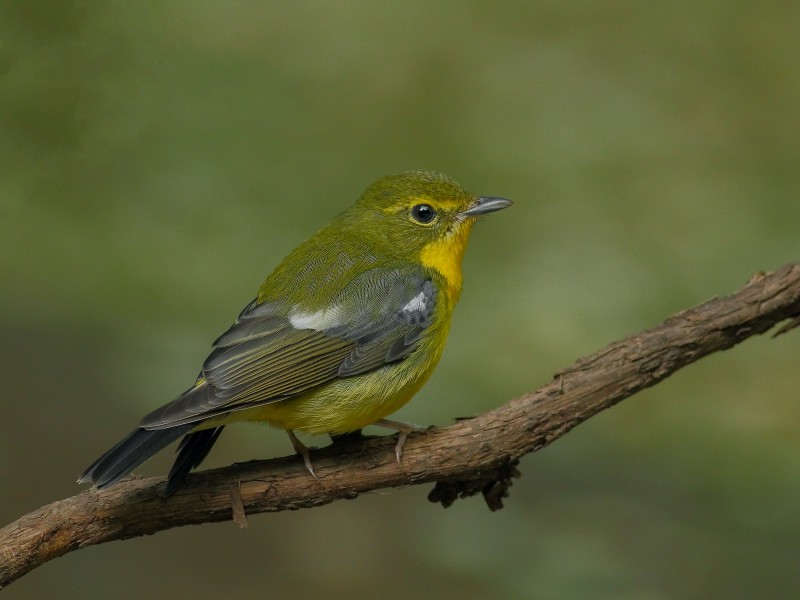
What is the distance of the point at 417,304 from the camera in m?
4.31

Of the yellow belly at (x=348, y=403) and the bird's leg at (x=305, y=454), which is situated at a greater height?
the yellow belly at (x=348, y=403)

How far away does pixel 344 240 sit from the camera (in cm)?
453

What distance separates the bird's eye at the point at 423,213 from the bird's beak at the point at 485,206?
130 millimetres

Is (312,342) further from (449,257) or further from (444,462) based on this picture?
(449,257)

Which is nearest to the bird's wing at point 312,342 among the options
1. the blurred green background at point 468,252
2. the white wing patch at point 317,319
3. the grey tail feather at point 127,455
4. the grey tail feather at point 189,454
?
the white wing patch at point 317,319

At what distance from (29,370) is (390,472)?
124 inches

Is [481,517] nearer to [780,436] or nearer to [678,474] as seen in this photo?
[678,474]

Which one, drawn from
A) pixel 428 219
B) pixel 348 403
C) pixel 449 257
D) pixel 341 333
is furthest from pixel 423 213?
pixel 348 403


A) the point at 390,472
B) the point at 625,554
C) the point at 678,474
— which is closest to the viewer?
the point at 390,472

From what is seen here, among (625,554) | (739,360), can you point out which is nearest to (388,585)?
(625,554)

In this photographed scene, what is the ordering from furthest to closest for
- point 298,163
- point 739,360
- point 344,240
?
point 298,163, point 739,360, point 344,240

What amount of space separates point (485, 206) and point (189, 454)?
1.63m

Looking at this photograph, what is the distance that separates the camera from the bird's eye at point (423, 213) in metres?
4.61

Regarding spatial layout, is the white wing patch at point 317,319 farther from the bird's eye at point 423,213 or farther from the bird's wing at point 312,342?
the bird's eye at point 423,213
